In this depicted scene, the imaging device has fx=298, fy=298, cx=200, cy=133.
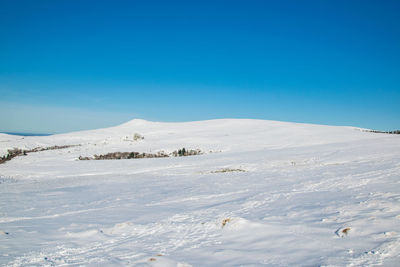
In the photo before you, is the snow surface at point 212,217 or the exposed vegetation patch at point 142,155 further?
the exposed vegetation patch at point 142,155

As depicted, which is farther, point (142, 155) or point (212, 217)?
point (142, 155)

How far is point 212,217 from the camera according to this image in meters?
6.33

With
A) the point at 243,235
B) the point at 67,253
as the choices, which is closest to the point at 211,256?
the point at 243,235

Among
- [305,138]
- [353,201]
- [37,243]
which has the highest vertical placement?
[305,138]

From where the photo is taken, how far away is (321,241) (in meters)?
4.59

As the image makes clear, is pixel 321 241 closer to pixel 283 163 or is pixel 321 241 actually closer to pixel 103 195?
pixel 103 195

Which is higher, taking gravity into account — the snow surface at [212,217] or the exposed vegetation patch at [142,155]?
the exposed vegetation patch at [142,155]

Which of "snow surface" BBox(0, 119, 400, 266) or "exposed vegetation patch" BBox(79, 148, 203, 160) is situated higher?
"exposed vegetation patch" BBox(79, 148, 203, 160)

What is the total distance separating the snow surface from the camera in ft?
14.4

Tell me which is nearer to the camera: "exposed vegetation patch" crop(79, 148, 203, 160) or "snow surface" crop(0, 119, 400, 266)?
"snow surface" crop(0, 119, 400, 266)

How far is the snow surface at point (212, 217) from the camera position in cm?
439

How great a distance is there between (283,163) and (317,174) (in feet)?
11.9

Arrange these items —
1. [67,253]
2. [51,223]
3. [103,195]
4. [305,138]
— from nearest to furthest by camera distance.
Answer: [67,253] < [51,223] < [103,195] < [305,138]

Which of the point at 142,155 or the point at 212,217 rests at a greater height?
the point at 142,155
